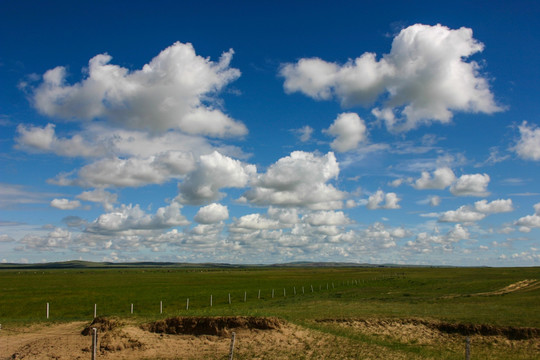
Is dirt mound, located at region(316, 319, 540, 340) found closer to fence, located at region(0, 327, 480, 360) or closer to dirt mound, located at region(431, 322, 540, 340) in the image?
dirt mound, located at region(431, 322, 540, 340)

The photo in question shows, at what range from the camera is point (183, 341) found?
2148cm

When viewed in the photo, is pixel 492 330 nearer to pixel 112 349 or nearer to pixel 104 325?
pixel 112 349

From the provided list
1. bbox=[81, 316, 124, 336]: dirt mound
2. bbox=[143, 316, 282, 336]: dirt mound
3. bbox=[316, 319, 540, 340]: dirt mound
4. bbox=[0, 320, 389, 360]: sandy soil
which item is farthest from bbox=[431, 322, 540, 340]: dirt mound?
bbox=[81, 316, 124, 336]: dirt mound

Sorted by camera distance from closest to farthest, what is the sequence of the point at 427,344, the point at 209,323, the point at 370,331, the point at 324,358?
1. the point at 324,358
2. the point at 209,323
3. the point at 427,344
4. the point at 370,331

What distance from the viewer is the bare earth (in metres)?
19.4

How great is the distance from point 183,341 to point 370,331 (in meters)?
12.2

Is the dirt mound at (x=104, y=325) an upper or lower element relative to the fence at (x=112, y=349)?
upper

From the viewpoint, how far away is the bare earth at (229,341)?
1939 cm

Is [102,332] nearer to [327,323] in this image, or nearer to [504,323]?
[327,323]

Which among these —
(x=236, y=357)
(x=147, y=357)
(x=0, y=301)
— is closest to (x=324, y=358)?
(x=236, y=357)

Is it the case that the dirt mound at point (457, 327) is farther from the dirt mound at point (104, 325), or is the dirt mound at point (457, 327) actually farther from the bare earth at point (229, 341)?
the dirt mound at point (104, 325)

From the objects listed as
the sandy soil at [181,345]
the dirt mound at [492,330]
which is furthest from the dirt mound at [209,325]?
the dirt mound at [492,330]

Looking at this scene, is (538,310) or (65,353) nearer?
(65,353)

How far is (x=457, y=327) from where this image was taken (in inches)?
1068
